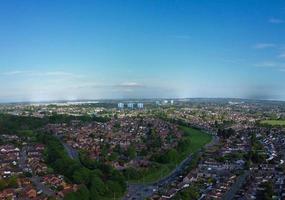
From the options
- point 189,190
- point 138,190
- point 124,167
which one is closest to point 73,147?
point 124,167

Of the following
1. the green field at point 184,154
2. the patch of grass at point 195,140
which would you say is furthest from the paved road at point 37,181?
the patch of grass at point 195,140

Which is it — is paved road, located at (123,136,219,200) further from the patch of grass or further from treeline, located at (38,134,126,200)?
the patch of grass

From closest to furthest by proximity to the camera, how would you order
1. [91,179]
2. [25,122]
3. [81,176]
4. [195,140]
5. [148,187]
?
[91,179], [81,176], [148,187], [195,140], [25,122]

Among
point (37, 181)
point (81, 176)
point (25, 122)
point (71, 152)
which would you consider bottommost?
point (37, 181)

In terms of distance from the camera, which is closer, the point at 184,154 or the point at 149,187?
the point at 149,187

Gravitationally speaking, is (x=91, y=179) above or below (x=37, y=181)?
above

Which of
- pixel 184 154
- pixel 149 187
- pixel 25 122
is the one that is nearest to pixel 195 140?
pixel 184 154

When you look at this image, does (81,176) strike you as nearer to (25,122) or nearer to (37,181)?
(37,181)
